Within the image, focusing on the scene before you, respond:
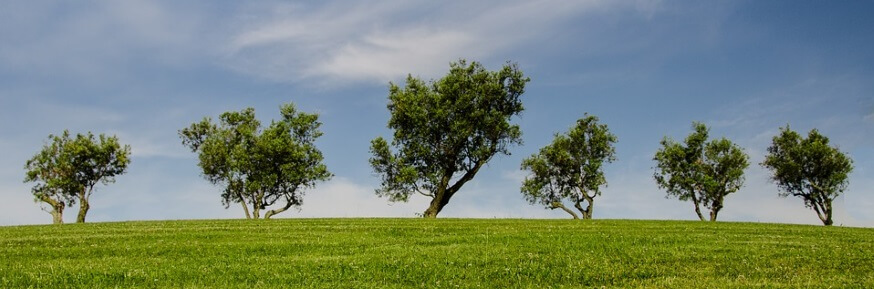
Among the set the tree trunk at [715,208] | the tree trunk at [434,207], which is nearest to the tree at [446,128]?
the tree trunk at [434,207]

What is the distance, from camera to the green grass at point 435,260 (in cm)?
1372

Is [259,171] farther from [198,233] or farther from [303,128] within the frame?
[198,233]

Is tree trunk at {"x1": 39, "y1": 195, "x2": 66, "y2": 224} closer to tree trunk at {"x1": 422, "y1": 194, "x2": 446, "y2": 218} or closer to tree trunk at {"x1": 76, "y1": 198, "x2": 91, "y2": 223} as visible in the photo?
tree trunk at {"x1": 76, "y1": 198, "x2": 91, "y2": 223}

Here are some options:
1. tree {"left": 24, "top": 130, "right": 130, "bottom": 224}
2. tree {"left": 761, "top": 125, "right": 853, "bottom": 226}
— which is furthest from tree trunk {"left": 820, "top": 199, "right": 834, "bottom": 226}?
tree {"left": 24, "top": 130, "right": 130, "bottom": 224}

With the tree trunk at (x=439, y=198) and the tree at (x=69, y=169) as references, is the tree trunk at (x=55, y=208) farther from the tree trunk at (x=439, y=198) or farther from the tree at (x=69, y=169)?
the tree trunk at (x=439, y=198)

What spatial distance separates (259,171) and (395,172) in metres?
14.9

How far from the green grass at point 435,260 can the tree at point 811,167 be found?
43.3 m

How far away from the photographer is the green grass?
45.0ft

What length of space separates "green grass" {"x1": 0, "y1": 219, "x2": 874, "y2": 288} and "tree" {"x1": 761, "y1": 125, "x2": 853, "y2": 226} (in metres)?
43.3

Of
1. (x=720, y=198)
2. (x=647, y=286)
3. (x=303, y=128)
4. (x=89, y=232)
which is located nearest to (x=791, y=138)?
(x=720, y=198)

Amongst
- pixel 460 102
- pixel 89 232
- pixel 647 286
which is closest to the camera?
pixel 647 286

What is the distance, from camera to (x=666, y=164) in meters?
66.1

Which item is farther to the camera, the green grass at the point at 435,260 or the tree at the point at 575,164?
the tree at the point at 575,164

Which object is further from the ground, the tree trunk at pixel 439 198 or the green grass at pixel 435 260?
the tree trunk at pixel 439 198
